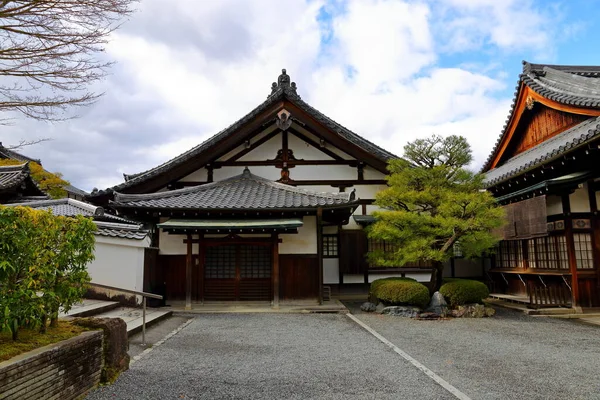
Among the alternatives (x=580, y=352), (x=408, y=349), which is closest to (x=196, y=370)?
(x=408, y=349)

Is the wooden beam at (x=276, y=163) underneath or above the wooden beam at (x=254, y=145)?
underneath

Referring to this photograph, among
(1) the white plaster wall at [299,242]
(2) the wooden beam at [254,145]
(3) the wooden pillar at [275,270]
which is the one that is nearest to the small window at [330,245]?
(1) the white plaster wall at [299,242]

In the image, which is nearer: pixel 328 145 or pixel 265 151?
pixel 328 145

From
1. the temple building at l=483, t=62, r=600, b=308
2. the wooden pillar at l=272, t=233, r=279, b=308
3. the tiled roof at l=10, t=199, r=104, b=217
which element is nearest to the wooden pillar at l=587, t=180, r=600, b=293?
the temple building at l=483, t=62, r=600, b=308

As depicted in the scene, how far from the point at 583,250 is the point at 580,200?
137cm

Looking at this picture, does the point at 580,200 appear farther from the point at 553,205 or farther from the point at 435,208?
the point at 435,208

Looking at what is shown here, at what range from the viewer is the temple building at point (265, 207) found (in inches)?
455

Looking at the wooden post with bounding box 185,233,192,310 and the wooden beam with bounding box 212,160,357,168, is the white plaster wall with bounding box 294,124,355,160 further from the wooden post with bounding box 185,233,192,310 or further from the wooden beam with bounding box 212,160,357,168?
the wooden post with bounding box 185,233,192,310

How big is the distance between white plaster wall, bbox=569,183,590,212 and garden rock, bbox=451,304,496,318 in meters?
3.75

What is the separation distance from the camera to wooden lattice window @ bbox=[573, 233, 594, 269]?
10.8 m

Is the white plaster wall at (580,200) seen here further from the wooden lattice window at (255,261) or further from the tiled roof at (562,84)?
the wooden lattice window at (255,261)

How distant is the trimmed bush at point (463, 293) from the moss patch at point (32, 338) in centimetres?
888

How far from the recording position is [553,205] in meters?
11.4

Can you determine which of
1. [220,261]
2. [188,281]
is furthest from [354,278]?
[188,281]
